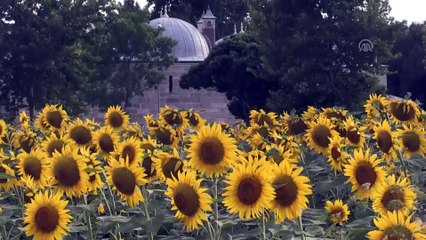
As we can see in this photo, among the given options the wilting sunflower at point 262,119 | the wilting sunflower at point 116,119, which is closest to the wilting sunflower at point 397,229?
the wilting sunflower at point 262,119

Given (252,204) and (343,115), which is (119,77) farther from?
(252,204)

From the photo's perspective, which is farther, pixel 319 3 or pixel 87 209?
pixel 319 3

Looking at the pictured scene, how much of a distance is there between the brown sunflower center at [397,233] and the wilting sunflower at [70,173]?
1.86 m

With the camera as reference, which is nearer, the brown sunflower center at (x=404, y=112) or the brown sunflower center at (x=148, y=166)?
the brown sunflower center at (x=148, y=166)

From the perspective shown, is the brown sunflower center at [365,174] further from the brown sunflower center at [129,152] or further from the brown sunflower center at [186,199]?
the brown sunflower center at [129,152]

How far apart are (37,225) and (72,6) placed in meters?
31.6

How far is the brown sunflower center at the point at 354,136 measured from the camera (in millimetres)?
5938

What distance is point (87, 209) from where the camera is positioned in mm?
4551

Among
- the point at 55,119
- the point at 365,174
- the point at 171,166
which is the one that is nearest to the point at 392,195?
the point at 365,174

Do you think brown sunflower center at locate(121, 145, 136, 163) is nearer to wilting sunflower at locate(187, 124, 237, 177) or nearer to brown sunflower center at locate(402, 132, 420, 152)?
wilting sunflower at locate(187, 124, 237, 177)

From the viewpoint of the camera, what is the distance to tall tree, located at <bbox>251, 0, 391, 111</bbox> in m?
31.9

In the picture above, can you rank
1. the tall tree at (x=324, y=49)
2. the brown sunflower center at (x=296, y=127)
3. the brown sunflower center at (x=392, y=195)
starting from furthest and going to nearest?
the tall tree at (x=324, y=49), the brown sunflower center at (x=296, y=127), the brown sunflower center at (x=392, y=195)

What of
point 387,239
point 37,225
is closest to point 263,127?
point 37,225

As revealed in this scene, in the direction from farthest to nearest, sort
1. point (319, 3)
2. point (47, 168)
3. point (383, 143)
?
point (319, 3)
point (383, 143)
point (47, 168)
